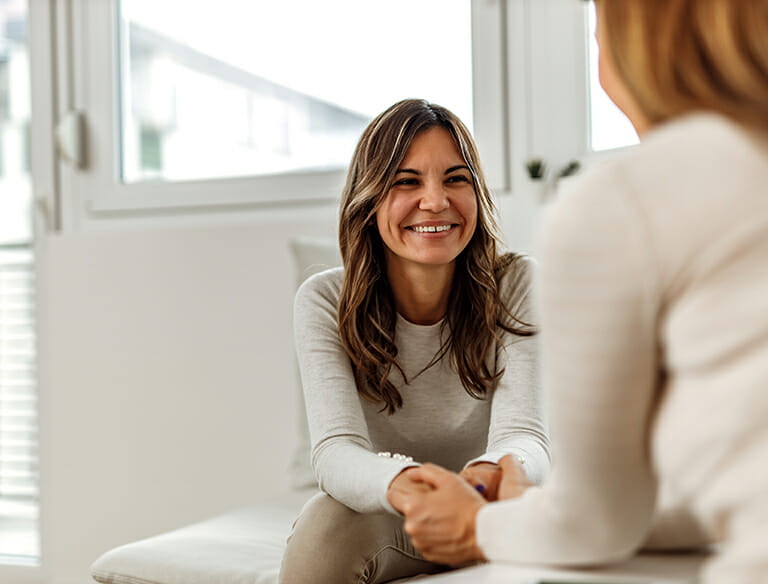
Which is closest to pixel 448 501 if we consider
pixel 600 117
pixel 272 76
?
pixel 600 117

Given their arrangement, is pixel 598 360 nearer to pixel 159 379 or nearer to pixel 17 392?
pixel 159 379

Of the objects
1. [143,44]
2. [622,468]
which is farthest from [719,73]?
[143,44]

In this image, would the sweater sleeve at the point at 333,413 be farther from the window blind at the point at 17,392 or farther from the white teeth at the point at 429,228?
the window blind at the point at 17,392

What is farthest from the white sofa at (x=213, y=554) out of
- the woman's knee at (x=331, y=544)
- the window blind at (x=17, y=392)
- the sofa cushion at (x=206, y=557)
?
the window blind at (x=17, y=392)

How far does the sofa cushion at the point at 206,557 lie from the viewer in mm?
1507

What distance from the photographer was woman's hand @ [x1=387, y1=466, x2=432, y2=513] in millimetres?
1136

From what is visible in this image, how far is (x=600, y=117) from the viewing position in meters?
2.21

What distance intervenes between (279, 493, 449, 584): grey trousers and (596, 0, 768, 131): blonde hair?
833 mm

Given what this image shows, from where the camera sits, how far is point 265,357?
246 cm

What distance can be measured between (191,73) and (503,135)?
1027 mm

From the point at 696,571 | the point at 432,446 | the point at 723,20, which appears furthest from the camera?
the point at 432,446

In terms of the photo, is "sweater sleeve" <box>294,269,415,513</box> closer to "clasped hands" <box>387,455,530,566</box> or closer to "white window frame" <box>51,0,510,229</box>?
"clasped hands" <box>387,455,530,566</box>

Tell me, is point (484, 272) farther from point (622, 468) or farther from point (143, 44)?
point (143, 44)

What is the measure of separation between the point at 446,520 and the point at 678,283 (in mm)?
489
